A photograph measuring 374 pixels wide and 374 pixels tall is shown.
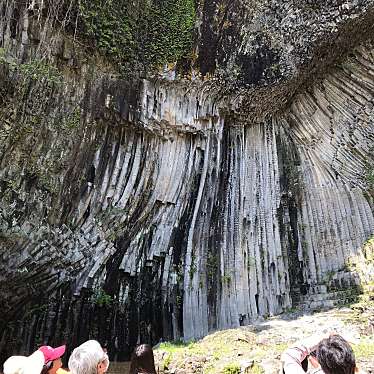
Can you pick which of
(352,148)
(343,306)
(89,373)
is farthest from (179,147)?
(89,373)

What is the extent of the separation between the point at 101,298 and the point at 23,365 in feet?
19.6

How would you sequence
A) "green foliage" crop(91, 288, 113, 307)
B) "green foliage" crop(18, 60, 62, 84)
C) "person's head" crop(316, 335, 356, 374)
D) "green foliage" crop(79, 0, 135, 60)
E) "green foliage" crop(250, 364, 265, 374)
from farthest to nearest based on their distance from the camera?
"green foliage" crop(79, 0, 135, 60), "green foliage" crop(91, 288, 113, 307), "green foliage" crop(18, 60, 62, 84), "green foliage" crop(250, 364, 265, 374), "person's head" crop(316, 335, 356, 374)

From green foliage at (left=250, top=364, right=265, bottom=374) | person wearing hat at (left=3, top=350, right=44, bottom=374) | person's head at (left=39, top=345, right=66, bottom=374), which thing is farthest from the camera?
green foliage at (left=250, top=364, right=265, bottom=374)

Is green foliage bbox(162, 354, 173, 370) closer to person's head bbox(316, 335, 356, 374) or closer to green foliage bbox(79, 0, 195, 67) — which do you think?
person's head bbox(316, 335, 356, 374)

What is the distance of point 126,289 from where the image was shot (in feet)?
29.5

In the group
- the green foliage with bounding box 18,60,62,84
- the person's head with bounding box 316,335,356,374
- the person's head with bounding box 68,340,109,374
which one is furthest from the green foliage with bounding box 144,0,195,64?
the person's head with bounding box 316,335,356,374

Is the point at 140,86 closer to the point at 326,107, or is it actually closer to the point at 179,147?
the point at 179,147

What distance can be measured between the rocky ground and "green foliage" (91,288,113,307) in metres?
1.58

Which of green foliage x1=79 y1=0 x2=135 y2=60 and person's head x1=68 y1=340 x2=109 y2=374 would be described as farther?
green foliage x1=79 y1=0 x2=135 y2=60

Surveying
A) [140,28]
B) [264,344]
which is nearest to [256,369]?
[264,344]

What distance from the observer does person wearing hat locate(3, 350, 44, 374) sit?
278 cm

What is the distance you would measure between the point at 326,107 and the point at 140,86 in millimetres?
4349

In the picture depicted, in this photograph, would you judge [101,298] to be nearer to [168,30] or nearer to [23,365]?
[168,30]

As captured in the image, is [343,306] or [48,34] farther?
[48,34]
